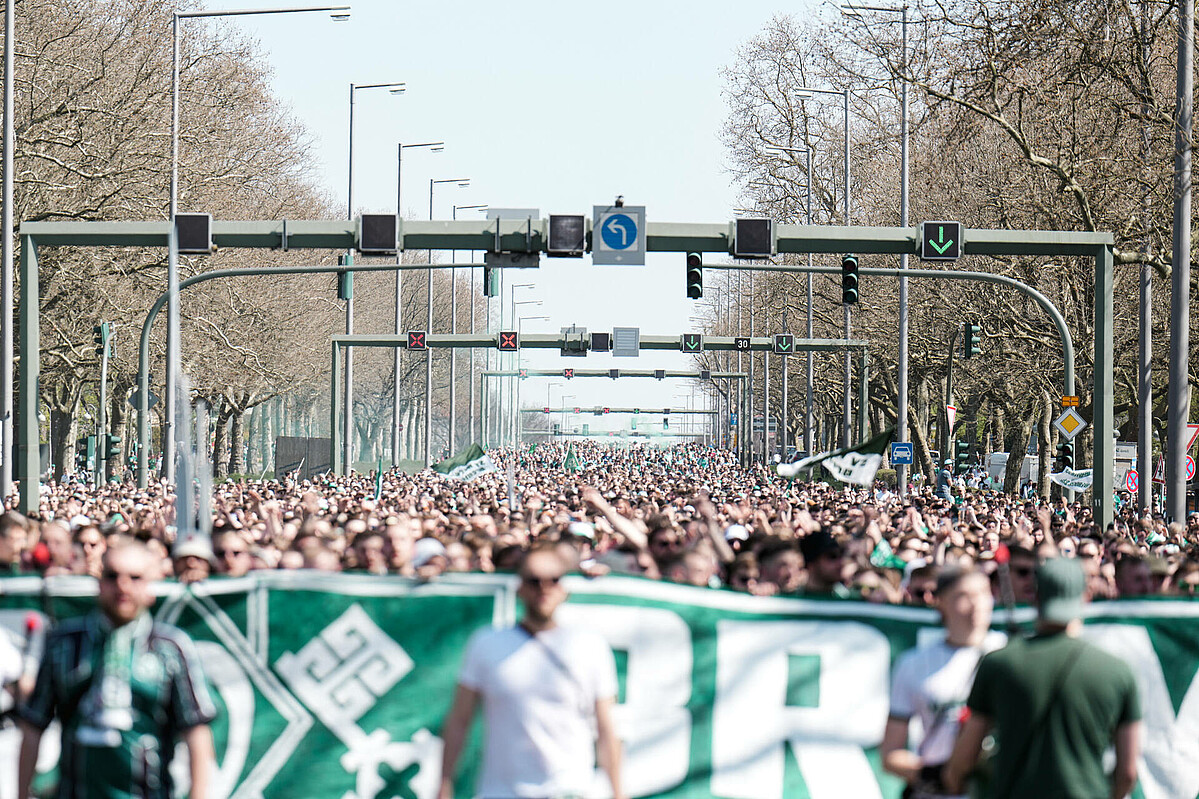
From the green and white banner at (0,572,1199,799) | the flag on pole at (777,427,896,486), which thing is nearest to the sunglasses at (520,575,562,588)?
the green and white banner at (0,572,1199,799)

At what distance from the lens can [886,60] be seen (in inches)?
955

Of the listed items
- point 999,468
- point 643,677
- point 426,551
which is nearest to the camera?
point 643,677

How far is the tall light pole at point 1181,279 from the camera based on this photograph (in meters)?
19.3

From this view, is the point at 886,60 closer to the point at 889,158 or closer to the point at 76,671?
the point at 76,671

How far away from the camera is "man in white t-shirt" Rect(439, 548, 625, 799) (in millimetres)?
5590

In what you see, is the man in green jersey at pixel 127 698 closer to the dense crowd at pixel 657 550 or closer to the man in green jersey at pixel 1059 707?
the dense crowd at pixel 657 550

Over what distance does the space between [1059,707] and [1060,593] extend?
0.33m

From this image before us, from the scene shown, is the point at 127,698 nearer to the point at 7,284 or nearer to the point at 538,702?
the point at 538,702

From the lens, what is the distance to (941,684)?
5.92 metres

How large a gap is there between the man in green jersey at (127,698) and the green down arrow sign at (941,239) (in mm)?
20663

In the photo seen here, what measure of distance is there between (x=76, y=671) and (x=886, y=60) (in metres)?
20.4

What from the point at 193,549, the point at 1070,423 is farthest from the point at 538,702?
the point at 1070,423

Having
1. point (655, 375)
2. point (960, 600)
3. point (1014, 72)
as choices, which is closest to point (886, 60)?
point (1014, 72)

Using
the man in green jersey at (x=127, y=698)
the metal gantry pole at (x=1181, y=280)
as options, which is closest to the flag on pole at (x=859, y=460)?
the metal gantry pole at (x=1181, y=280)
